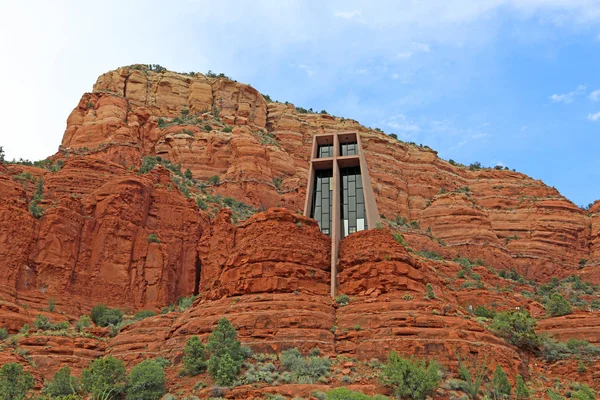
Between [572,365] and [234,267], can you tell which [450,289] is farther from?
[234,267]

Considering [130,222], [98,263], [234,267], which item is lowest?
[234,267]

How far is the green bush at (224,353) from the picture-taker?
26.5m

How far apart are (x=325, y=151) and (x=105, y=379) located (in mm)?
24721

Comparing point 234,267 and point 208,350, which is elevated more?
point 234,267

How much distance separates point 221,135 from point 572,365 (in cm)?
5068

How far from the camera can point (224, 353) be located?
27484 millimetres

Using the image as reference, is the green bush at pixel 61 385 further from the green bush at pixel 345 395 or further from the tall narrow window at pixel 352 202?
the tall narrow window at pixel 352 202

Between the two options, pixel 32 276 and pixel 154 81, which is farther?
pixel 154 81

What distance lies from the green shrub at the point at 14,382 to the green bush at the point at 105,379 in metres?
2.41

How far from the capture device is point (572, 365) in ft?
114

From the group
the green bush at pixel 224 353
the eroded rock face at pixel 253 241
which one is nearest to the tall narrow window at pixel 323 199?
the eroded rock face at pixel 253 241

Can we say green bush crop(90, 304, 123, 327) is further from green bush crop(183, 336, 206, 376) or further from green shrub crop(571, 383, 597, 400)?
green shrub crop(571, 383, 597, 400)

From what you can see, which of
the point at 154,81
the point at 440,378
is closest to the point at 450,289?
the point at 440,378

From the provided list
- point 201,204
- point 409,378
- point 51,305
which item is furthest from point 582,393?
point 201,204
